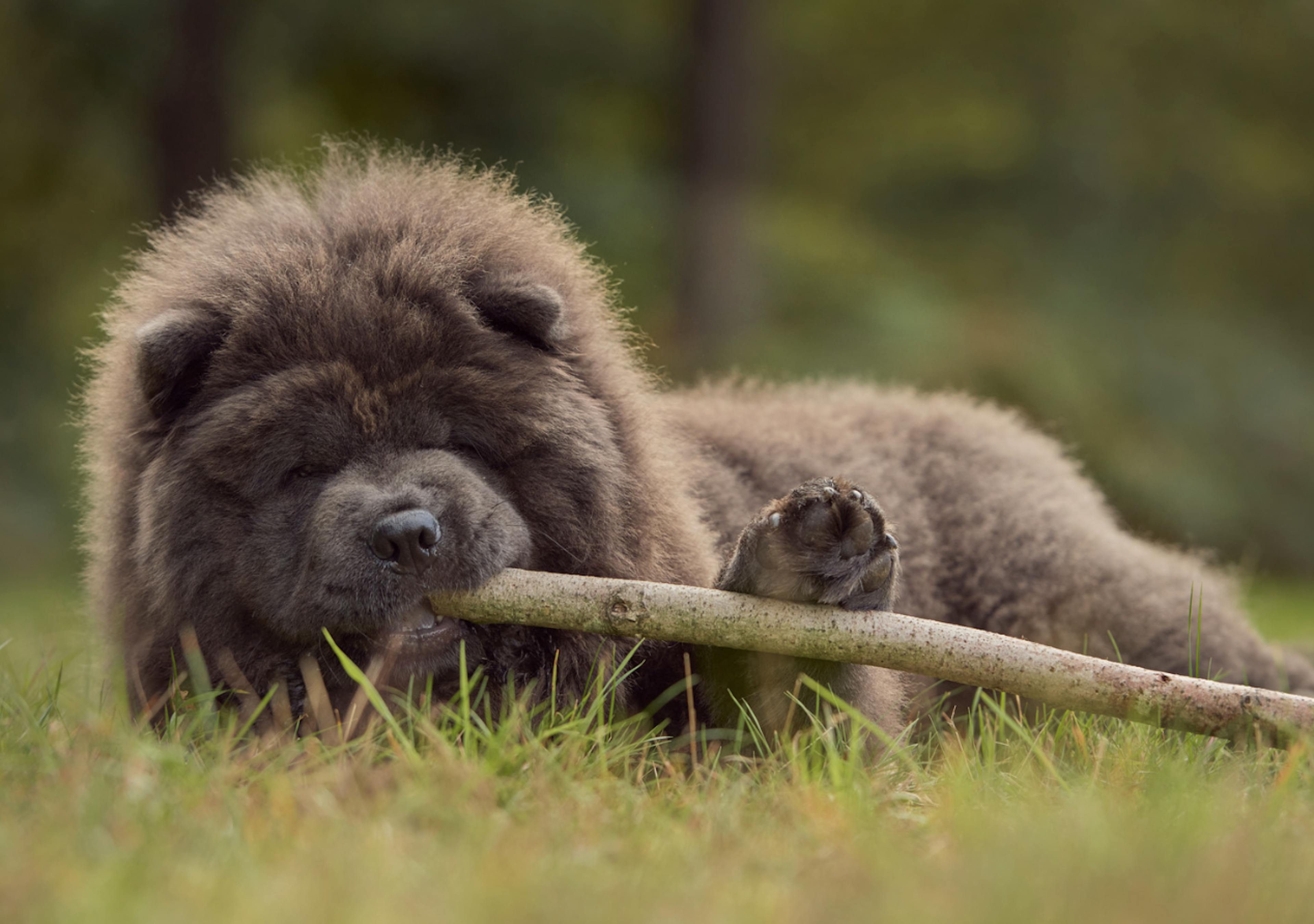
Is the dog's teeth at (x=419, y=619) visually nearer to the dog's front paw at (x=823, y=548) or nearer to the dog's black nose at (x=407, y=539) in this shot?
the dog's black nose at (x=407, y=539)

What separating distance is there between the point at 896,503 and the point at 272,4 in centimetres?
1055

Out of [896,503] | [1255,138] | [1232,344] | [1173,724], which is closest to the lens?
[1173,724]

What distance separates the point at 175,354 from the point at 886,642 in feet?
7.53

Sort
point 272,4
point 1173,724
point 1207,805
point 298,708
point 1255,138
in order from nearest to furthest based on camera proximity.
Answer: point 1207,805 → point 1173,724 → point 298,708 → point 272,4 → point 1255,138

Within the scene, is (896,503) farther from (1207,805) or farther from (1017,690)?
(1207,805)

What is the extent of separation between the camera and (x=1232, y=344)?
16359 mm

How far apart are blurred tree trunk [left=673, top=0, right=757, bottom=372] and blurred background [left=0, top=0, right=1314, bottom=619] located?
3cm

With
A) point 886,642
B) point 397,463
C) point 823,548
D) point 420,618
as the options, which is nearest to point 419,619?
point 420,618

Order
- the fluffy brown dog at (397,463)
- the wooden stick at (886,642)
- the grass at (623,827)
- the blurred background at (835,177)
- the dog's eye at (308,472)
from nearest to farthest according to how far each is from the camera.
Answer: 1. the grass at (623,827)
2. the wooden stick at (886,642)
3. the fluffy brown dog at (397,463)
4. the dog's eye at (308,472)
5. the blurred background at (835,177)

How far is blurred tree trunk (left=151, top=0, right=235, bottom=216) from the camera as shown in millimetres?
12070

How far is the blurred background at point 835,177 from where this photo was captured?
1327 centimetres

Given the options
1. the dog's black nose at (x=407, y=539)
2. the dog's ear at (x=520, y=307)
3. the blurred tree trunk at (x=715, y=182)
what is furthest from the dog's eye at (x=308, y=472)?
the blurred tree trunk at (x=715, y=182)

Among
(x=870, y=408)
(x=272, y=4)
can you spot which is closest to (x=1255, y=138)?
(x=272, y=4)

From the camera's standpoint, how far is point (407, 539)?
11.5ft
